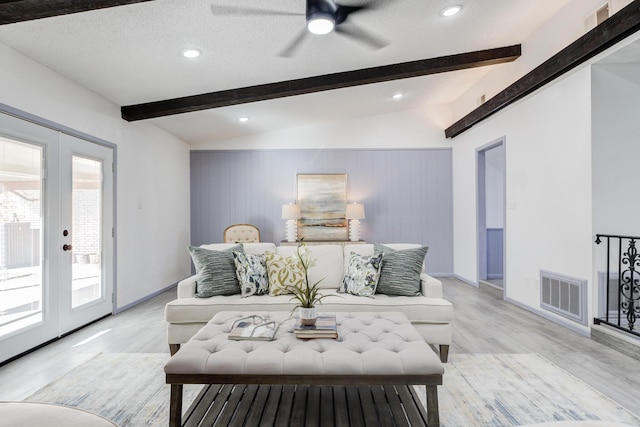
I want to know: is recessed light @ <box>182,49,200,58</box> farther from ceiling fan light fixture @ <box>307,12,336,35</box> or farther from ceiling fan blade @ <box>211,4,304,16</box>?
ceiling fan light fixture @ <box>307,12,336,35</box>

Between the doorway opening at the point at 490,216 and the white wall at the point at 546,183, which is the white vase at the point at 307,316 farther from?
the doorway opening at the point at 490,216

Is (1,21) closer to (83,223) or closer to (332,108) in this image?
(83,223)

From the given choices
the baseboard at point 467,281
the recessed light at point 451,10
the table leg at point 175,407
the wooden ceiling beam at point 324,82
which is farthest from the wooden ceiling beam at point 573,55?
the table leg at point 175,407

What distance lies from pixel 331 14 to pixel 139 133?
3388 mm

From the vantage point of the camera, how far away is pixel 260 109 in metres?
5.11

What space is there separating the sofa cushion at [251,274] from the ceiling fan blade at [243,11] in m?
2.03

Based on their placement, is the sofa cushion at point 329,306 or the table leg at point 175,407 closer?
the table leg at point 175,407

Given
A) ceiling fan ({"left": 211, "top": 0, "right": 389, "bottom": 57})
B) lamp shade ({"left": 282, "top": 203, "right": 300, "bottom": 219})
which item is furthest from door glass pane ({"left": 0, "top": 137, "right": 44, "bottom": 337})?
lamp shade ({"left": 282, "top": 203, "right": 300, "bottom": 219})

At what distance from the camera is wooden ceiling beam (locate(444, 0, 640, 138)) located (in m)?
2.65

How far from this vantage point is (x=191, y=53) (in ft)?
10.5

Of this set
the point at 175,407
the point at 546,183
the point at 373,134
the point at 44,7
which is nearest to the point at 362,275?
the point at 175,407

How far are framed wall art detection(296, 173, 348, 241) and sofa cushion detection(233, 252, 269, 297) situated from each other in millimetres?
3048

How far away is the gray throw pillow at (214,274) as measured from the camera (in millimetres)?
2998

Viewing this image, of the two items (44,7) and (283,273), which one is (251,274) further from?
(44,7)
